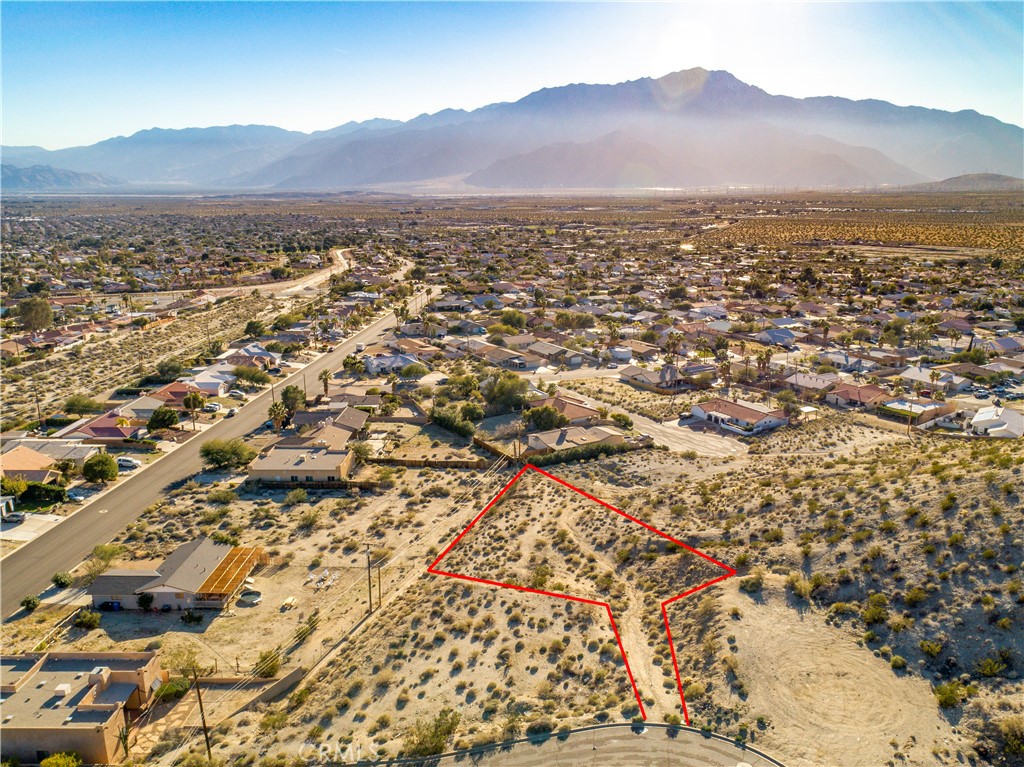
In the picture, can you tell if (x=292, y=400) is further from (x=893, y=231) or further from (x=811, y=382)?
(x=893, y=231)

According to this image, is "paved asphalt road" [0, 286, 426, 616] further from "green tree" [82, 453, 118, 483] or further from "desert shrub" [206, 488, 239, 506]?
"desert shrub" [206, 488, 239, 506]

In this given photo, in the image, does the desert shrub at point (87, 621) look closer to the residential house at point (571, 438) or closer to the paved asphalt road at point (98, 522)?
the paved asphalt road at point (98, 522)

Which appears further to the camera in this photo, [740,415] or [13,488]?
[740,415]

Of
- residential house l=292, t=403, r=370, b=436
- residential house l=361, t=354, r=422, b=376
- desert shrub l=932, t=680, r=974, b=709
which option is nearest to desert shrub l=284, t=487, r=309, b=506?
residential house l=292, t=403, r=370, b=436

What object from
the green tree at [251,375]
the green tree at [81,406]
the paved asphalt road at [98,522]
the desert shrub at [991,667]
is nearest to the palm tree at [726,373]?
the paved asphalt road at [98,522]

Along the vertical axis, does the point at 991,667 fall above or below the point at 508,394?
above

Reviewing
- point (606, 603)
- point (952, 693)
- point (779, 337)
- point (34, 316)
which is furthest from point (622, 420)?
point (34, 316)
